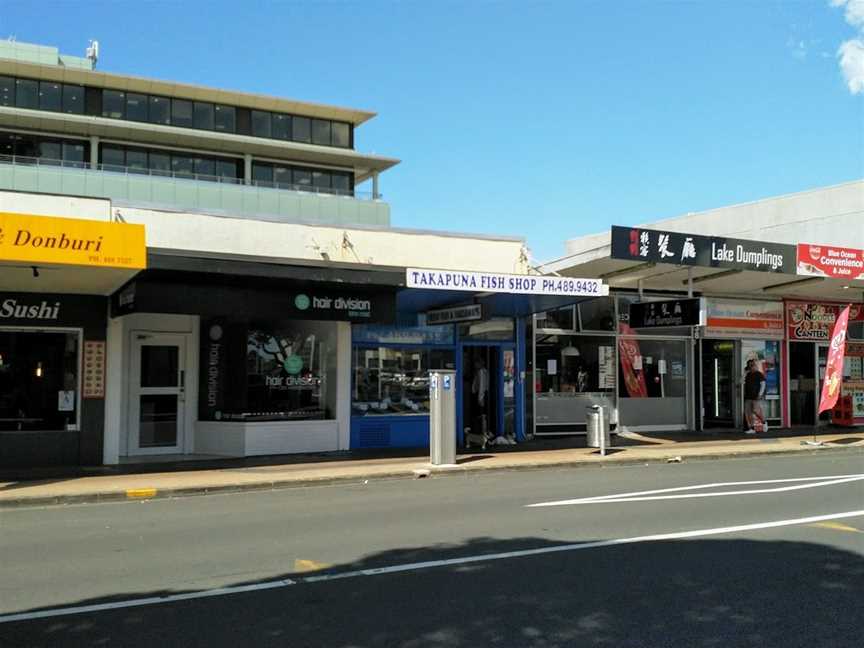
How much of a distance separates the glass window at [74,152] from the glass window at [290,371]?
113 ft

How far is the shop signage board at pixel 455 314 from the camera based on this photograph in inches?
598

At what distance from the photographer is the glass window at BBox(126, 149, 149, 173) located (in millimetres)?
45438

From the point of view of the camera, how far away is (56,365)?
13367 millimetres

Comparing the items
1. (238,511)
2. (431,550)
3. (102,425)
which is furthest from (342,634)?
(102,425)

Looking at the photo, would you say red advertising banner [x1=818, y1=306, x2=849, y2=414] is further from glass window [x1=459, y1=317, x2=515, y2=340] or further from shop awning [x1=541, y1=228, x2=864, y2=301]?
glass window [x1=459, y1=317, x2=515, y2=340]

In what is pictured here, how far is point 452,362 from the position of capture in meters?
17.2

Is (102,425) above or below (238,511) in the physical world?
above

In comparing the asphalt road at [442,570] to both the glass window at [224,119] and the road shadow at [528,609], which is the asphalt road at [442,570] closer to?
the road shadow at [528,609]

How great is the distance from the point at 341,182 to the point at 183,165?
1012 cm

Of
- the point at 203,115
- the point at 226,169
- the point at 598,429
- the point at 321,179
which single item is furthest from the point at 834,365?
the point at 203,115

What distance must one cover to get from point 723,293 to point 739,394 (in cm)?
273

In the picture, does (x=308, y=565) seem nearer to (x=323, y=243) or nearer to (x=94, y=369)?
(x=94, y=369)

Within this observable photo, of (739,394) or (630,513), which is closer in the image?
(630,513)

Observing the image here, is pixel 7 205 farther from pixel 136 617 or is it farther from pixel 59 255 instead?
pixel 136 617
